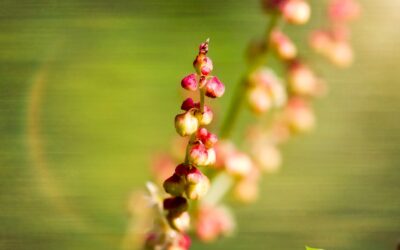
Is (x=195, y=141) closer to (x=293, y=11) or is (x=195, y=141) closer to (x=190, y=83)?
(x=190, y=83)

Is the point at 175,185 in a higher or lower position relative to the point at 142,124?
lower

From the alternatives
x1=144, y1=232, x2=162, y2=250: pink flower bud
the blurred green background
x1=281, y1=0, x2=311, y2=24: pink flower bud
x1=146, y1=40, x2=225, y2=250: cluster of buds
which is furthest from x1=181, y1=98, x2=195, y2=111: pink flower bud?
the blurred green background

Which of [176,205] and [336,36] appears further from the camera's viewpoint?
[336,36]

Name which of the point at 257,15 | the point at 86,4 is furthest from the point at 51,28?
the point at 257,15

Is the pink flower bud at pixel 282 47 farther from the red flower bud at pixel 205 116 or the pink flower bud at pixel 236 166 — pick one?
the red flower bud at pixel 205 116

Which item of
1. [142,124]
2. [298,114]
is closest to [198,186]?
[298,114]

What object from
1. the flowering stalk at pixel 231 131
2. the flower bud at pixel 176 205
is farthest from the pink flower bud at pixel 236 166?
the flower bud at pixel 176 205

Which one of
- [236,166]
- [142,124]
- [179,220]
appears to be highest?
[142,124]
